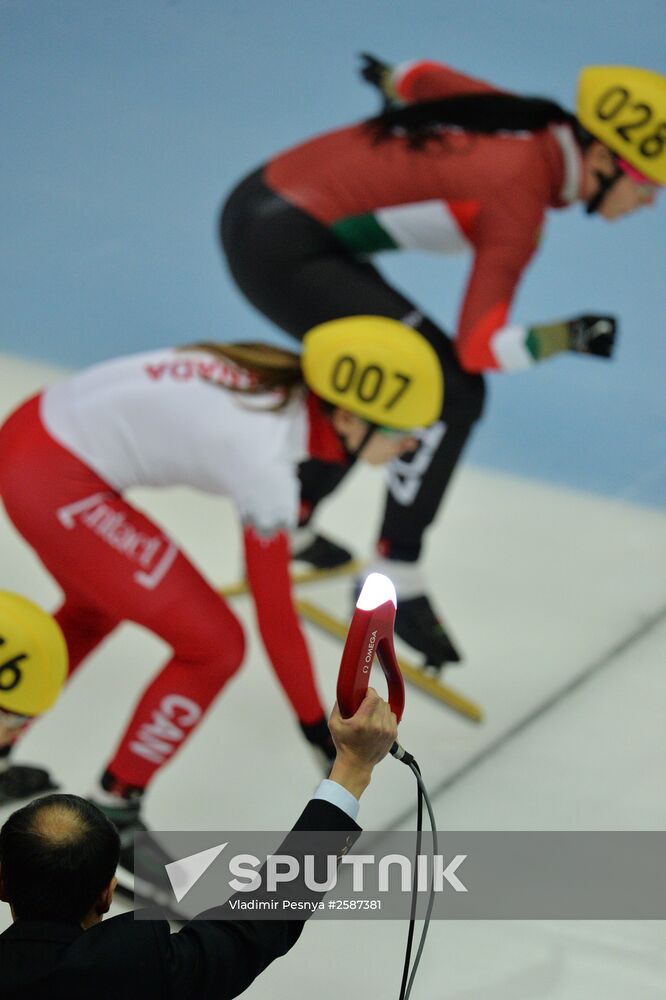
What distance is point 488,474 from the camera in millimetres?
5438

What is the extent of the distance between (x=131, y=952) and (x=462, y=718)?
7.38 feet

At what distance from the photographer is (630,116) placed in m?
3.52

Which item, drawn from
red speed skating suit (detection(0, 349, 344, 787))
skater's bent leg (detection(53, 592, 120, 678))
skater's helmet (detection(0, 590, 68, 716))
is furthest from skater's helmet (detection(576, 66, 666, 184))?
skater's helmet (detection(0, 590, 68, 716))

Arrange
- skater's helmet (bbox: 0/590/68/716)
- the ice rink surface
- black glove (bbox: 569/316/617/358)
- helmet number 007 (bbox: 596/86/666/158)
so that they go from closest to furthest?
skater's helmet (bbox: 0/590/68/716) → the ice rink surface → helmet number 007 (bbox: 596/86/666/158) → black glove (bbox: 569/316/617/358)

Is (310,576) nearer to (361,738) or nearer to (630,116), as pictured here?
(630,116)

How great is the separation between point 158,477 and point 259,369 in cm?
32

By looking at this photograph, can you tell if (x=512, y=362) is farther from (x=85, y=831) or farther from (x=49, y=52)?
(x=49, y=52)

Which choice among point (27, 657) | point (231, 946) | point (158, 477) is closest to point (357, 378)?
point (158, 477)

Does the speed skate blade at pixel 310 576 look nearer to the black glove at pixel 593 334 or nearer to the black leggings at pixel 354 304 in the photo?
the black leggings at pixel 354 304

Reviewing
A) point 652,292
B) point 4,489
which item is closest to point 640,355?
point 652,292

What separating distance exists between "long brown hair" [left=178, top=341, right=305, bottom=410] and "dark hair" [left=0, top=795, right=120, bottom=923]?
4.67 ft

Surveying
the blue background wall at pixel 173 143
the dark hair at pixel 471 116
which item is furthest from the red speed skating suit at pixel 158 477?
the blue background wall at pixel 173 143

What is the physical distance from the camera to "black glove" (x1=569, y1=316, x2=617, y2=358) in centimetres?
364

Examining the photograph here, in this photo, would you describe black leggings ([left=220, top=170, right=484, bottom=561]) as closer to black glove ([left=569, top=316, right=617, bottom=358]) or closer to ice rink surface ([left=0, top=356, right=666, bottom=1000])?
black glove ([left=569, top=316, right=617, bottom=358])
